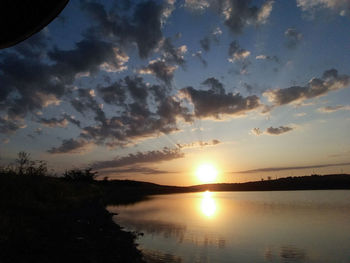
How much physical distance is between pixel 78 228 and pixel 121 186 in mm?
144753

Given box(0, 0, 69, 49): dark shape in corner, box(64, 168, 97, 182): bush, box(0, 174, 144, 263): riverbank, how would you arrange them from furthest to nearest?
box(64, 168, 97, 182): bush < box(0, 174, 144, 263): riverbank < box(0, 0, 69, 49): dark shape in corner

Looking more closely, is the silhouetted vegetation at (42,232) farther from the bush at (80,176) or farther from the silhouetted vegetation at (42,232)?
the bush at (80,176)

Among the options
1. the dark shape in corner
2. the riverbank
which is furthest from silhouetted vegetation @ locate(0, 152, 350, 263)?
the dark shape in corner

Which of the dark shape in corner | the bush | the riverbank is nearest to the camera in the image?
the dark shape in corner

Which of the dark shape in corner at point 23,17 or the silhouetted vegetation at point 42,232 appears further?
the silhouetted vegetation at point 42,232

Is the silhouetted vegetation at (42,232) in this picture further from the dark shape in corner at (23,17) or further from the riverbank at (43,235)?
the dark shape in corner at (23,17)

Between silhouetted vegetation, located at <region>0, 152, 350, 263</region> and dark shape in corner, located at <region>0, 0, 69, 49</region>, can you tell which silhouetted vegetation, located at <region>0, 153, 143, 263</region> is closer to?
silhouetted vegetation, located at <region>0, 152, 350, 263</region>

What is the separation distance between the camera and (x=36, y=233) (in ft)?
42.7

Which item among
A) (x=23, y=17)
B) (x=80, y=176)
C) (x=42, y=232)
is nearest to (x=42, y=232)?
(x=42, y=232)

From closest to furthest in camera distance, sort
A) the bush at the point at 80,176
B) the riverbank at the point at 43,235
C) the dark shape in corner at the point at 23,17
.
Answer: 1. the dark shape in corner at the point at 23,17
2. the riverbank at the point at 43,235
3. the bush at the point at 80,176

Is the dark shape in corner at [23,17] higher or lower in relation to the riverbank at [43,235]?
higher

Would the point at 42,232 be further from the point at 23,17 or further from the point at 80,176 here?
the point at 80,176

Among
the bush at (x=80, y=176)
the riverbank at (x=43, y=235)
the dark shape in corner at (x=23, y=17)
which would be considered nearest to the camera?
the dark shape in corner at (x=23, y=17)

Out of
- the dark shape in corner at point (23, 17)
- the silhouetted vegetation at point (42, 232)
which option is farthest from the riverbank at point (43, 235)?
the dark shape in corner at point (23, 17)
